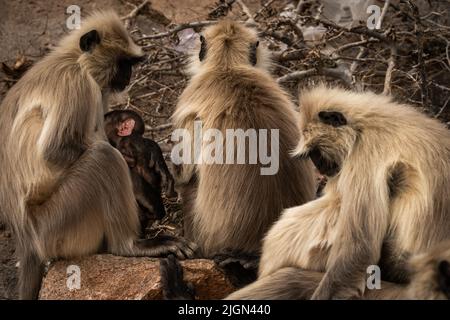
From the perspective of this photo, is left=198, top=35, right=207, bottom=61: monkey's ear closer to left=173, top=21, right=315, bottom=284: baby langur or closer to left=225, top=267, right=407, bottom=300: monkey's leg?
left=173, top=21, right=315, bottom=284: baby langur

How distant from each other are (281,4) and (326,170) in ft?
13.2

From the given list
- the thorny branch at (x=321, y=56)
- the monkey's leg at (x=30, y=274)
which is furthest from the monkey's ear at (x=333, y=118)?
the thorny branch at (x=321, y=56)

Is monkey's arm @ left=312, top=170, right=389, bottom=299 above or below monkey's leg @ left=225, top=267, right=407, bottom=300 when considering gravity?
above

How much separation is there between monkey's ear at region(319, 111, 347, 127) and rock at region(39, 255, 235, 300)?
1012 millimetres

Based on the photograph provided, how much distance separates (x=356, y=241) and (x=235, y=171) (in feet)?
3.73

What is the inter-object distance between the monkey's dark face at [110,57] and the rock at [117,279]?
3.37ft

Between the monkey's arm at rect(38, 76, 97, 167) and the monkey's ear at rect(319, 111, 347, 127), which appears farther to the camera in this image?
the monkey's arm at rect(38, 76, 97, 167)

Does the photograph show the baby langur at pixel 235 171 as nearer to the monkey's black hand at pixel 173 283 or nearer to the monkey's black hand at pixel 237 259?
the monkey's black hand at pixel 237 259

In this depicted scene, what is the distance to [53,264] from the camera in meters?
5.34

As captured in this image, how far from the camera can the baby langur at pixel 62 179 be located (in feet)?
17.1

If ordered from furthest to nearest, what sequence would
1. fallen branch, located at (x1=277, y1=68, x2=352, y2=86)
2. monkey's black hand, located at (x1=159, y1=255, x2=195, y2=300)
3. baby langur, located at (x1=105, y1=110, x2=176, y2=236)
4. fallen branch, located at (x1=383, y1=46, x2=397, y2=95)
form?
fallen branch, located at (x1=277, y1=68, x2=352, y2=86) < fallen branch, located at (x1=383, y1=46, x2=397, y2=95) < baby langur, located at (x1=105, y1=110, x2=176, y2=236) < monkey's black hand, located at (x1=159, y1=255, x2=195, y2=300)

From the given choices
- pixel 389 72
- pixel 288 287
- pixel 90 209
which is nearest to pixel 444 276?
pixel 288 287

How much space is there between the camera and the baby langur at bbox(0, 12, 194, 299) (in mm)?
5227

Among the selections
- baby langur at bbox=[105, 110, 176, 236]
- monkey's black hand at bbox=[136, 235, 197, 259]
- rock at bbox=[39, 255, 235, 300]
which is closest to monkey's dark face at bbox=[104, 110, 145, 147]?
baby langur at bbox=[105, 110, 176, 236]
